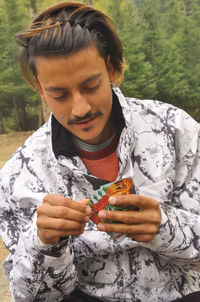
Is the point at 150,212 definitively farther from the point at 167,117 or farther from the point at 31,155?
the point at 31,155

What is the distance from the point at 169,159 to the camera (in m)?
1.69

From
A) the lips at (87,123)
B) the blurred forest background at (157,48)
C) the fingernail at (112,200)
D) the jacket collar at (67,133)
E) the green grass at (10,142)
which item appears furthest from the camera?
the blurred forest background at (157,48)

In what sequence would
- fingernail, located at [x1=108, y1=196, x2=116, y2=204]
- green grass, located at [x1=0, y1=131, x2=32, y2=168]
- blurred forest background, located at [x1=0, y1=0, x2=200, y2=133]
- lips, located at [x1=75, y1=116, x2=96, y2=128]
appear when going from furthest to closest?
blurred forest background, located at [x1=0, y1=0, x2=200, y2=133] → green grass, located at [x1=0, y1=131, x2=32, y2=168] → lips, located at [x1=75, y1=116, x2=96, y2=128] → fingernail, located at [x1=108, y1=196, x2=116, y2=204]

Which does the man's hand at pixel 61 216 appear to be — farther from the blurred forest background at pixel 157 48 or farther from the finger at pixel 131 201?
the blurred forest background at pixel 157 48

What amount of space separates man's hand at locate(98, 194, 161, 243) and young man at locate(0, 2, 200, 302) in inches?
0.9

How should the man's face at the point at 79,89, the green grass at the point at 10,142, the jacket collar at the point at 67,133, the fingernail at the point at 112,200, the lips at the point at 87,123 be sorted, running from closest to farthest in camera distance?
the fingernail at the point at 112,200
the man's face at the point at 79,89
the lips at the point at 87,123
the jacket collar at the point at 67,133
the green grass at the point at 10,142

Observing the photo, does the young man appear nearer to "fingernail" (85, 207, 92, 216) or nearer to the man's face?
the man's face

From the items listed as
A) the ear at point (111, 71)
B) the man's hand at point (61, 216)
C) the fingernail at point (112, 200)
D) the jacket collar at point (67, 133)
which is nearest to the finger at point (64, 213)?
the man's hand at point (61, 216)

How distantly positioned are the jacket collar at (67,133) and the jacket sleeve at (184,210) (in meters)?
0.29

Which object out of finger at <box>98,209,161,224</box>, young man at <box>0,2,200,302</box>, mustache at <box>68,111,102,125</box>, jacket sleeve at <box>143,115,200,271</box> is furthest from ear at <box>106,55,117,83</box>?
finger at <box>98,209,161,224</box>

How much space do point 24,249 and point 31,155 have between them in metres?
0.43

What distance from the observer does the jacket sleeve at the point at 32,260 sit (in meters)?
1.50

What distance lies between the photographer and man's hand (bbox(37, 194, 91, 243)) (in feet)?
4.32

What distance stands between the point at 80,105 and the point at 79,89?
2.6 inches
